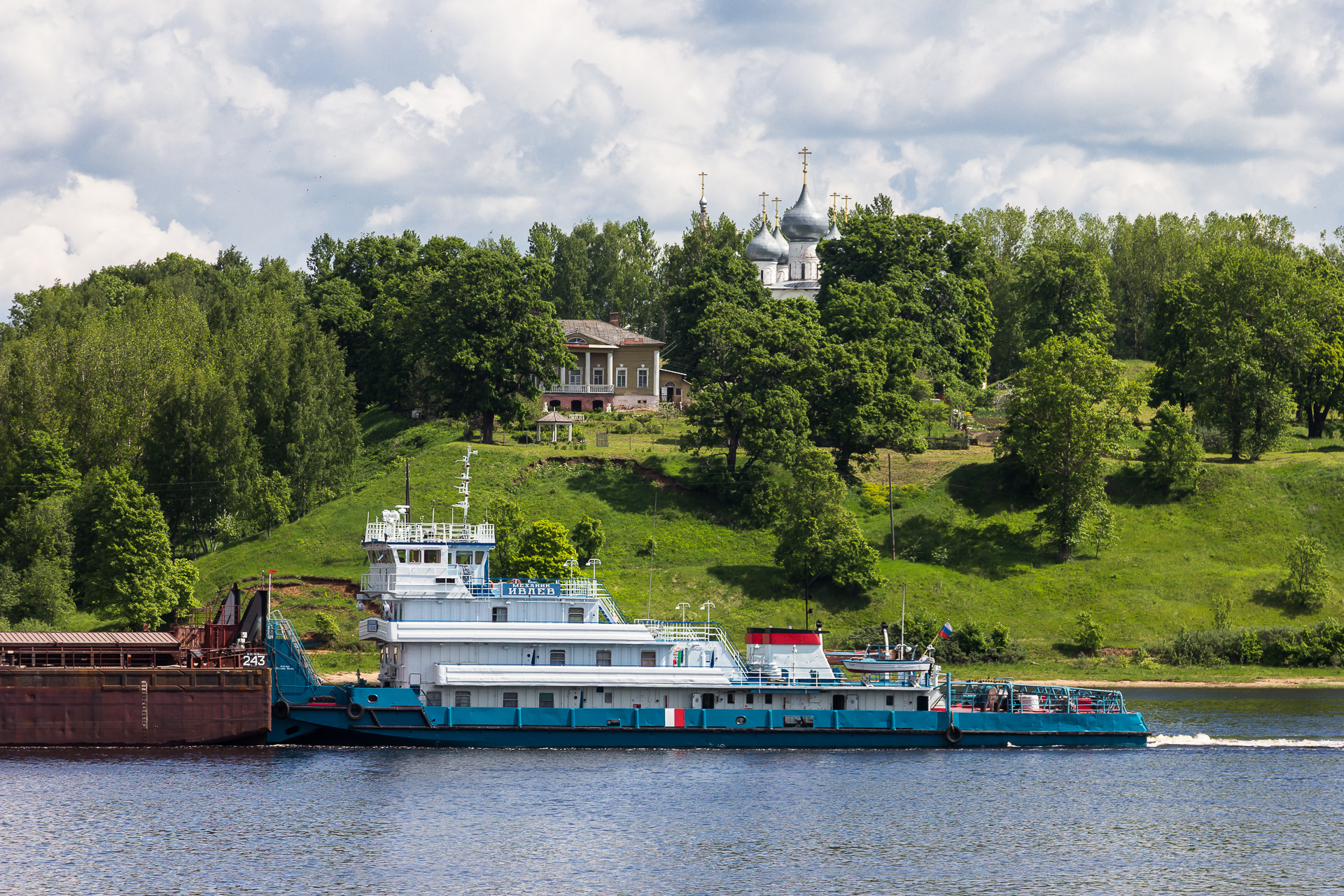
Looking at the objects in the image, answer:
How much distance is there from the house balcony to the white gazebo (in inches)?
510

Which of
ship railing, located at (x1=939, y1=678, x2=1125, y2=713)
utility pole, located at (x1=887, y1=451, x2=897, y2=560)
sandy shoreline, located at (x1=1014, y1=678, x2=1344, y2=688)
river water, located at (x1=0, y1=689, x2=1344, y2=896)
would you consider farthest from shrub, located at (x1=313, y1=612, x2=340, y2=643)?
sandy shoreline, located at (x1=1014, y1=678, x2=1344, y2=688)

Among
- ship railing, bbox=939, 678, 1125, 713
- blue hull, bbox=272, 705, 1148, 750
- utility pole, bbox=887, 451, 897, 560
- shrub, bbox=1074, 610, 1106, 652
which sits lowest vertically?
blue hull, bbox=272, 705, 1148, 750

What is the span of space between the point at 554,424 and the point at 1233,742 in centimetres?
6774

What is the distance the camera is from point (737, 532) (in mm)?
99500

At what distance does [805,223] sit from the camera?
16075cm

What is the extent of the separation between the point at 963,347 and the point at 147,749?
91510 mm

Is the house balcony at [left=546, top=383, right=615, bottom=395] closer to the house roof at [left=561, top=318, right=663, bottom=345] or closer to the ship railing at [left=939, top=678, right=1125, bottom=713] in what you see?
the house roof at [left=561, top=318, right=663, bottom=345]

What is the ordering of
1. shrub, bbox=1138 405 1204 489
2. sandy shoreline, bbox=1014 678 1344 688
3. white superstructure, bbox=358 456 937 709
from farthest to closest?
shrub, bbox=1138 405 1204 489, sandy shoreline, bbox=1014 678 1344 688, white superstructure, bbox=358 456 937 709

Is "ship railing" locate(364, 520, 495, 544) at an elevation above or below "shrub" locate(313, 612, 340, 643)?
above

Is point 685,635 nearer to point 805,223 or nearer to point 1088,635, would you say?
point 1088,635

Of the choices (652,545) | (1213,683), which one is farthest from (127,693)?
(1213,683)

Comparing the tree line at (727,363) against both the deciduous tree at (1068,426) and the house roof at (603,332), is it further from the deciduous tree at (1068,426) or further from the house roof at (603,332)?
the house roof at (603,332)

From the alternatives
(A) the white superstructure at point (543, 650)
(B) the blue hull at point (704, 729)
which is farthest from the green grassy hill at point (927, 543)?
(A) the white superstructure at point (543, 650)

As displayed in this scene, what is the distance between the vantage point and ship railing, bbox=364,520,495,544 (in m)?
59.4
